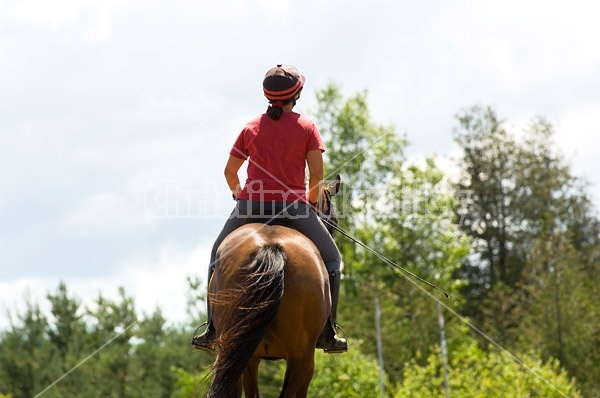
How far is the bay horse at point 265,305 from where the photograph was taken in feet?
24.0

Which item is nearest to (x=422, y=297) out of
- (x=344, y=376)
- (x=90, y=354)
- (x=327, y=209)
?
(x=344, y=376)

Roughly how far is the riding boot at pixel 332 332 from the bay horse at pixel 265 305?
1.95ft

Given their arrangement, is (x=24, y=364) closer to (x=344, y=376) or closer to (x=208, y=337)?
(x=344, y=376)

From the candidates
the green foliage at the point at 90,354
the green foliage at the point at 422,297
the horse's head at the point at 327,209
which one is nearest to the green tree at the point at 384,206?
the green foliage at the point at 422,297

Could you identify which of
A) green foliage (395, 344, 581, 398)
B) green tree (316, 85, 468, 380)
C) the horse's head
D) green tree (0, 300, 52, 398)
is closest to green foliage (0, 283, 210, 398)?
green tree (0, 300, 52, 398)

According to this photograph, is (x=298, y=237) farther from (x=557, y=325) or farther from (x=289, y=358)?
(x=557, y=325)

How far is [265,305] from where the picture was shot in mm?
7293

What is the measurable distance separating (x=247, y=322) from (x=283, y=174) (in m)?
1.65

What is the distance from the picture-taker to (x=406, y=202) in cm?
5294

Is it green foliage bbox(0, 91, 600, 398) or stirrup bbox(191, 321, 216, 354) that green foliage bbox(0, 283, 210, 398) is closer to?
green foliage bbox(0, 91, 600, 398)

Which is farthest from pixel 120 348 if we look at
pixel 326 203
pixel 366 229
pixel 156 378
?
pixel 326 203

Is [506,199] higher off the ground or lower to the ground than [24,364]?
higher

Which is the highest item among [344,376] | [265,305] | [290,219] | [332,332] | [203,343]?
[290,219]

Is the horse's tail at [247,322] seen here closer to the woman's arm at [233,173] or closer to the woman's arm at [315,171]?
the woman's arm at [315,171]
